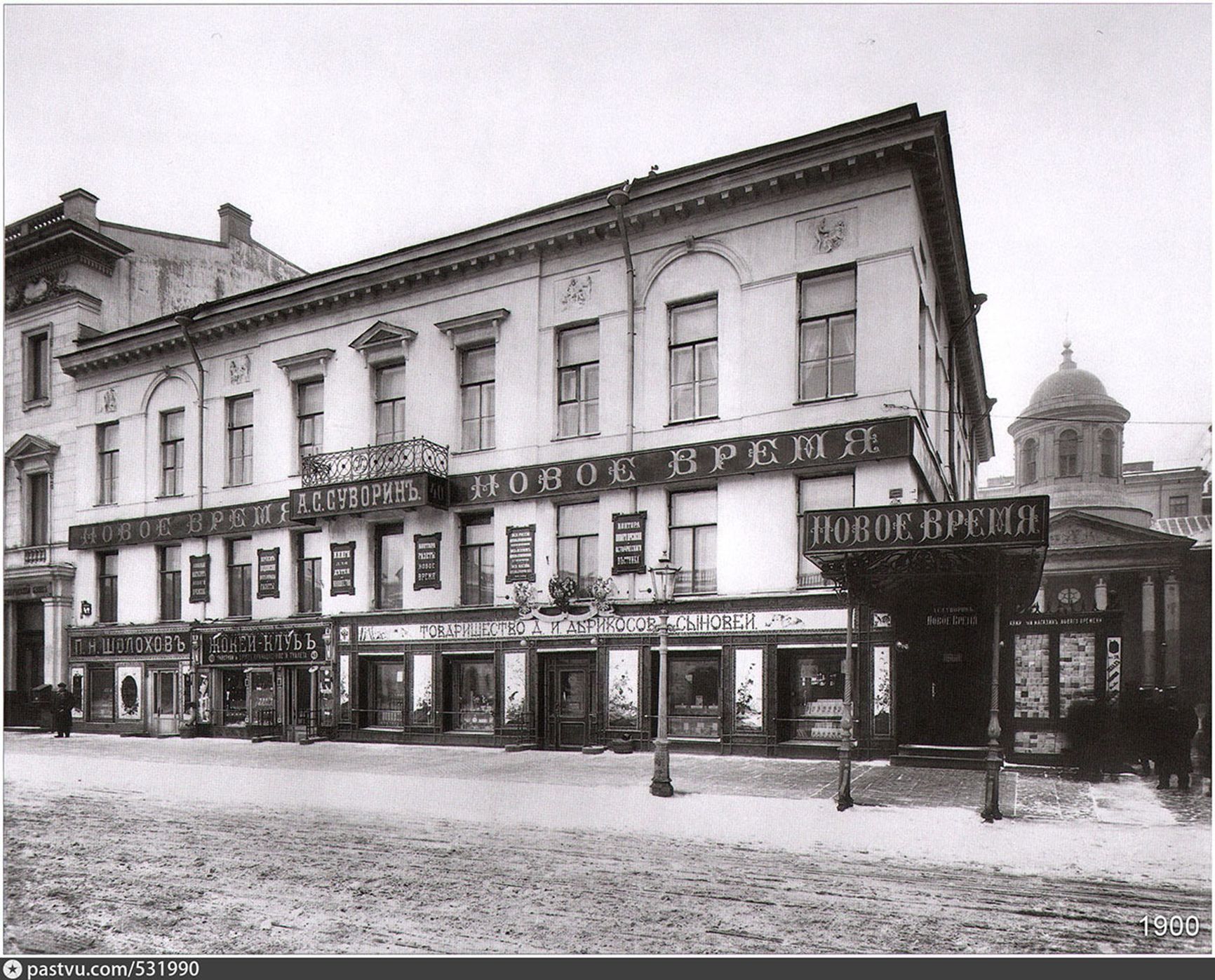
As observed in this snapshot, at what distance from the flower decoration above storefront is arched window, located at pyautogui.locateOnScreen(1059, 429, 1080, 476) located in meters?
7.05

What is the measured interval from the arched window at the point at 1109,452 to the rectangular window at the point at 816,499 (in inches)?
172

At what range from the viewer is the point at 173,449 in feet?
56.9

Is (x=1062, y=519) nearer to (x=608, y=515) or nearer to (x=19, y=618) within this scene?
(x=608, y=515)

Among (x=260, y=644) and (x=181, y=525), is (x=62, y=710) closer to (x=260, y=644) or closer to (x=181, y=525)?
(x=260, y=644)

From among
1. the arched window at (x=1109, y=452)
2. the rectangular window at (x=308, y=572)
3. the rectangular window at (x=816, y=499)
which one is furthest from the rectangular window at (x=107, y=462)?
the arched window at (x=1109, y=452)

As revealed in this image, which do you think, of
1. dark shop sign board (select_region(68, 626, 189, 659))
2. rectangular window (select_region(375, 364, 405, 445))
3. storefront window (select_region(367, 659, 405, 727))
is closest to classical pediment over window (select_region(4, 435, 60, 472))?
dark shop sign board (select_region(68, 626, 189, 659))

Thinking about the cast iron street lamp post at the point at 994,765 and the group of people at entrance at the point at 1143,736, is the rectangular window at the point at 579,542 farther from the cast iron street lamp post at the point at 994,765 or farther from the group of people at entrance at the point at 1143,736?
the group of people at entrance at the point at 1143,736

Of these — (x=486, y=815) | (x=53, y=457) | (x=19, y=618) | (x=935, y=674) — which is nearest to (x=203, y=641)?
(x=19, y=618)

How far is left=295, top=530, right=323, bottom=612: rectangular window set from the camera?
56.8 feet

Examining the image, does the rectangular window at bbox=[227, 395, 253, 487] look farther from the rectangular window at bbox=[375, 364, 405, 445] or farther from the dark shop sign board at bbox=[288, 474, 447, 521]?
the rectangular window at bbox=[375, 364, 405, 445]

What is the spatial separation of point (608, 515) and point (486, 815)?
555cm

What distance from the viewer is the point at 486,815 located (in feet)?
32.8

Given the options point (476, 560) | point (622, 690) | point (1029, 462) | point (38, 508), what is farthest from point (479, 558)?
point (1029, 462)

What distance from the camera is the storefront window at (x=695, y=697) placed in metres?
14.1
